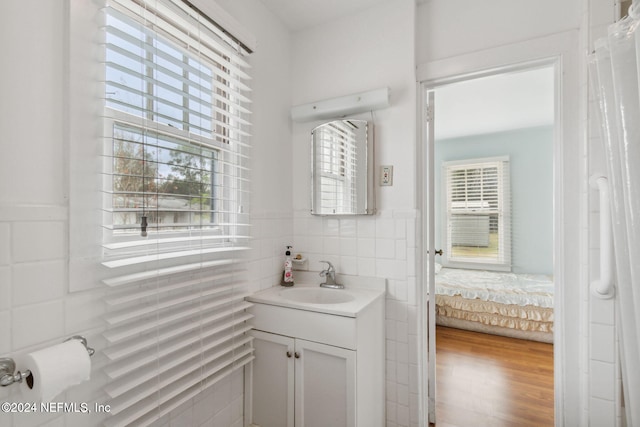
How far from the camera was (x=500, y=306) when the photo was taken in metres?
3.22

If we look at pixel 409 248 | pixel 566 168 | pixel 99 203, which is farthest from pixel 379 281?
pixel 99 203

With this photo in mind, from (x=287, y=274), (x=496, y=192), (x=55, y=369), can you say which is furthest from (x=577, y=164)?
(x=496, y=192)

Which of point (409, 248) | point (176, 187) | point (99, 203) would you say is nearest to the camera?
point (99, 203)

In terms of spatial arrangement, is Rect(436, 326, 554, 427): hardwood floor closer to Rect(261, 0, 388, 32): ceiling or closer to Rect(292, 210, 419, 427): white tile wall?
Rect(292, 210, 419, 427): white tile wall

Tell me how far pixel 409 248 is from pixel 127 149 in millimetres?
1456

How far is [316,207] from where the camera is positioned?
6.42 feet

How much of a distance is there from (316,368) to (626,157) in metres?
1.43

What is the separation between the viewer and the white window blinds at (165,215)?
103cm

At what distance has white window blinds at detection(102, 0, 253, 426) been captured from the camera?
103 cm

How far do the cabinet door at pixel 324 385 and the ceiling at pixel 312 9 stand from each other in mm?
1960

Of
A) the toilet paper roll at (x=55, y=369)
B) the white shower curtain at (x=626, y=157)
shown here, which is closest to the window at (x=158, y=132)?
the toilet paper roll at (x=55, y=369)

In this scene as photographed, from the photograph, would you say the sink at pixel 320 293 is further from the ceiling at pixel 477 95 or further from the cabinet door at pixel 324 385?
the ceiling at pixel 477 95

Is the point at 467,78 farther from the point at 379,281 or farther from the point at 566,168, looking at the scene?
the point at 379,281

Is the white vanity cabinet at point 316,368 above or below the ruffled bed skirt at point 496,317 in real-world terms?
above
